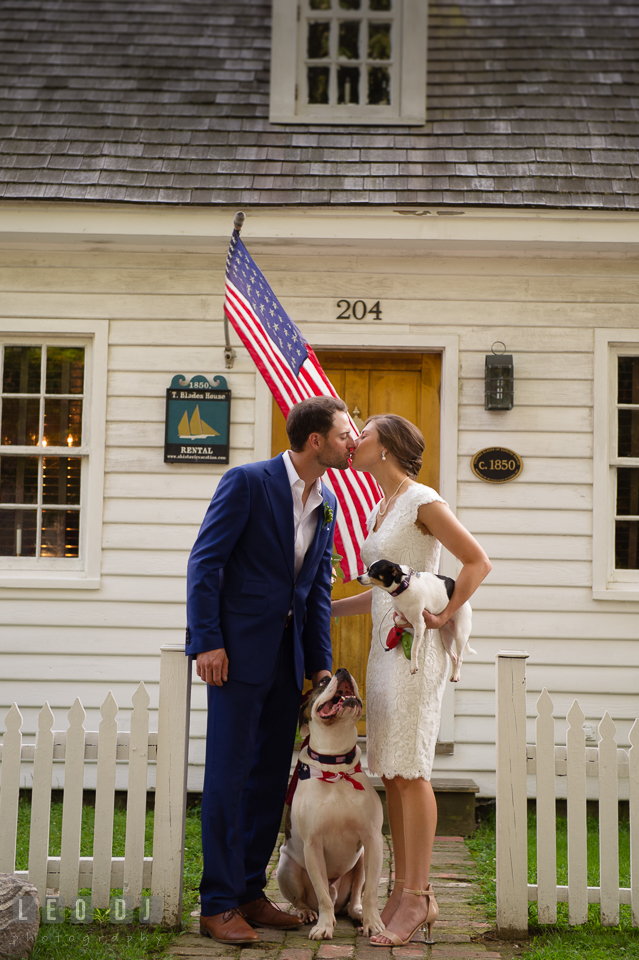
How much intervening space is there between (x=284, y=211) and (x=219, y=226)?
411 mm

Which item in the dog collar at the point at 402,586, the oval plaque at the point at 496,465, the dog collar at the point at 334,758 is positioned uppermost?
the oval plaque at the point at 496,465

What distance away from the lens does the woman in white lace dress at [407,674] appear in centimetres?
301

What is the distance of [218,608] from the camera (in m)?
3.11

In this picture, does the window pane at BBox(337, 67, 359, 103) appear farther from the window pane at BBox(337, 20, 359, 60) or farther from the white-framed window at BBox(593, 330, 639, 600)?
the white-framed window at BBox(593, 330, 639, 600)

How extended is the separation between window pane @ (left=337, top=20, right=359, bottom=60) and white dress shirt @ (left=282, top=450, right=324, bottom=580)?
3.87m

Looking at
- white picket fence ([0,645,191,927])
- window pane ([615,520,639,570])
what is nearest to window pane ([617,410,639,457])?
window pane ([615,520,639,570])

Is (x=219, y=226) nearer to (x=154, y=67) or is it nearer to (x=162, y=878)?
(x=154, y=67)

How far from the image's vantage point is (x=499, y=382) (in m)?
5.09

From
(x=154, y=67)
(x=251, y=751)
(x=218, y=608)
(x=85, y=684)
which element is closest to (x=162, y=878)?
(x=251, y=751)

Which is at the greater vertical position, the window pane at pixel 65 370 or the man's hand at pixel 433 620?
the window pane at pixel 65 370

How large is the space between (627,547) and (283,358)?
2.64 metres

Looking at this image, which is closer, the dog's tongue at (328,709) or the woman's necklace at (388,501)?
the dog's tongue at (328,709)

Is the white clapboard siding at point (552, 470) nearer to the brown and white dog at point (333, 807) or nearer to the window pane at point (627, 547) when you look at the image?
the window pane at point (627, 547)

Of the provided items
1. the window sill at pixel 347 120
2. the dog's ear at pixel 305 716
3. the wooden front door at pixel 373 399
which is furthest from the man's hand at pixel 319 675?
the window sill at pixel 347 120
